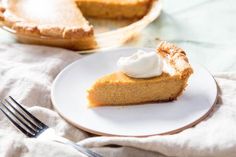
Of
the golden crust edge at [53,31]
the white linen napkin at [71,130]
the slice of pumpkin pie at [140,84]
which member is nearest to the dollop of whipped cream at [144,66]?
the slice of pumpkin pie at [140,84]

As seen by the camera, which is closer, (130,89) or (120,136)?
(120,136)

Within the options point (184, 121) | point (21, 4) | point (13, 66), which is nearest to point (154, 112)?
point (184, 121)

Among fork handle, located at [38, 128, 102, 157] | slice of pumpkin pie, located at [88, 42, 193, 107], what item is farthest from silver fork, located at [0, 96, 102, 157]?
slice of pumpkin pie, located at [88, 42, 193, 107]

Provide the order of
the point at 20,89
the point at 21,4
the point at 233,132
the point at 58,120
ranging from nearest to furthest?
1. the point at 233,132
2. the point at 58,120
3. the point at 20,89
4. the point at 21,4

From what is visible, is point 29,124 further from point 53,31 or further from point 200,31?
point 200,31

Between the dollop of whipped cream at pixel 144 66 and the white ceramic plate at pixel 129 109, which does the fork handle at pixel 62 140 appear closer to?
the white ceramic plate at pixel 129 109

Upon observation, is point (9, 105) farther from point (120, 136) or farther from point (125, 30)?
point (125, 30)
